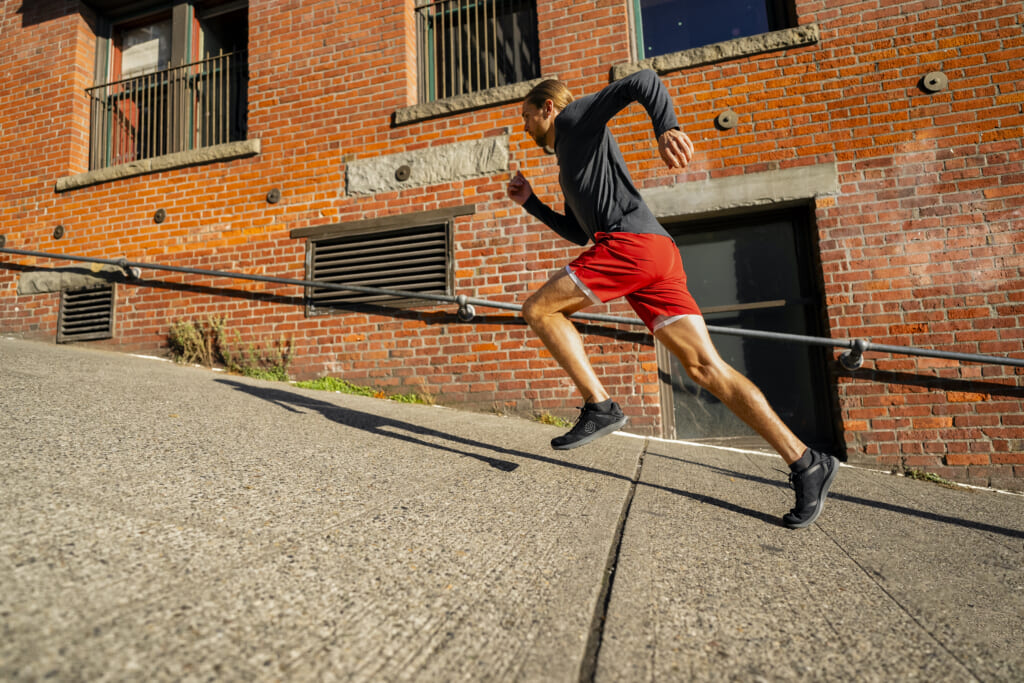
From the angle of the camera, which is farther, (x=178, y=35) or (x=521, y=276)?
(x=178, y=35)

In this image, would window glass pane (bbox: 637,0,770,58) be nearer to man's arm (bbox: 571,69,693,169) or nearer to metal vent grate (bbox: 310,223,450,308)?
metal vent grate (bbox: 310,223,450,308)

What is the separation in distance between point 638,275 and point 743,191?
258 centimetres

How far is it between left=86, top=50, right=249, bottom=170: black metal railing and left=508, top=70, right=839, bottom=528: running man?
5220 millimetres

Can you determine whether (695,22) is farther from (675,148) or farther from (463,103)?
(675,148)

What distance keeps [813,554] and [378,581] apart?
135 cm

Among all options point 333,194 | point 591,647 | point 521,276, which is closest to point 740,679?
point 591,647

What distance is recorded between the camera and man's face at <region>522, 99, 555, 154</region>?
2.61 meters

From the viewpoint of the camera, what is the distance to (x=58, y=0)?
665 cm

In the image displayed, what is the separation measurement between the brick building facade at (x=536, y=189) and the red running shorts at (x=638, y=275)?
2.09m

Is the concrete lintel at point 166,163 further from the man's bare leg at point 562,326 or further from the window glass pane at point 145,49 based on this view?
the man's bare leg at point 562,326

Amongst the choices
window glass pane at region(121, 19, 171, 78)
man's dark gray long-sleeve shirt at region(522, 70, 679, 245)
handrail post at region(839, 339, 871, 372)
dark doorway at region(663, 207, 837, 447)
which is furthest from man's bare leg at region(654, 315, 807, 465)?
window glass pane at region(121, 19, 171, 78)

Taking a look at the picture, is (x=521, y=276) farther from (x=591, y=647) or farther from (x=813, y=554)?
(x=591, y=647)

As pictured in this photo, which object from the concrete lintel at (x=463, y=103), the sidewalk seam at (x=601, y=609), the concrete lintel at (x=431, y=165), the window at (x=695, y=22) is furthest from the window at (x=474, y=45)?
the sidewalk seam at (x=601, y=609)

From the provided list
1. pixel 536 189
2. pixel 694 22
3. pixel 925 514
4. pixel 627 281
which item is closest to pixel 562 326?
pixel 627 281
